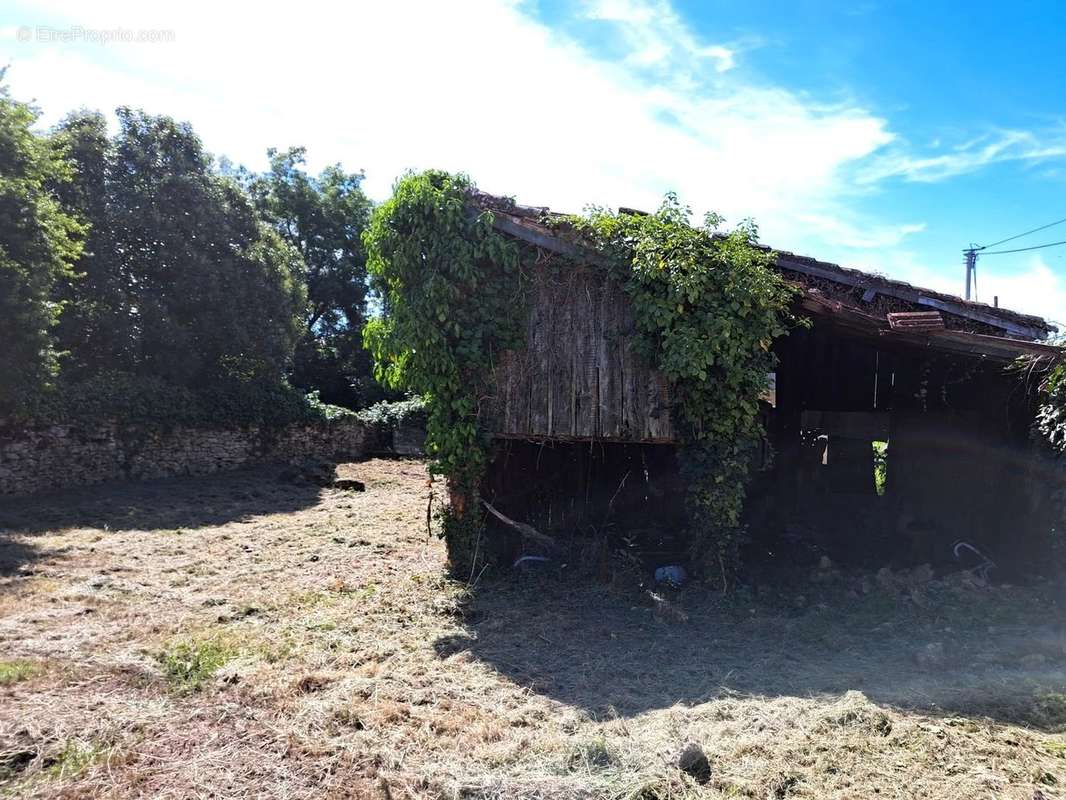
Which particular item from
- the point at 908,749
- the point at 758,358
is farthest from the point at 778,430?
the point at 908,749

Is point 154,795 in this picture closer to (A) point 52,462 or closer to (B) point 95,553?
(B) point 95,553

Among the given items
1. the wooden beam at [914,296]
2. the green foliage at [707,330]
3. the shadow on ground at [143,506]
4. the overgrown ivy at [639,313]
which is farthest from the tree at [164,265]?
the wooden beam at [914,296]

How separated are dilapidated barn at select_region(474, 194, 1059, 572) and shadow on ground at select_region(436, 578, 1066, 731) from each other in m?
1.66

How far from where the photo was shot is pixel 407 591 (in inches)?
296

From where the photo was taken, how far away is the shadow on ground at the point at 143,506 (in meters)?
10.0

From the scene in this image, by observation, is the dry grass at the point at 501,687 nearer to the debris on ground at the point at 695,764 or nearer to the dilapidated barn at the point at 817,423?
the debris on ground at the point at 695,764

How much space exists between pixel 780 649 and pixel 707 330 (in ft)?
10.5

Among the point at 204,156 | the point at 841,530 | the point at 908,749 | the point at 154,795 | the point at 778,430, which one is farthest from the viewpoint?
the point at 204,156

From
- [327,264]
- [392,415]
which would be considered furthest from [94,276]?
[327,264]

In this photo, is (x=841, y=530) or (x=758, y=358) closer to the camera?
(x=758, y=358)

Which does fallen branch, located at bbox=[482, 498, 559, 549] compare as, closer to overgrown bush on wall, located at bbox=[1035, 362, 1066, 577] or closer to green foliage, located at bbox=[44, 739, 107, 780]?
green foliage, located at bbox=[44, 739, 107, 780]

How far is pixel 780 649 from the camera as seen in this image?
581 centimetres

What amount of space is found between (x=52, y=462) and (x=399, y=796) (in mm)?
13386

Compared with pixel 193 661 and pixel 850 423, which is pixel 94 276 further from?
pixel 850 423
